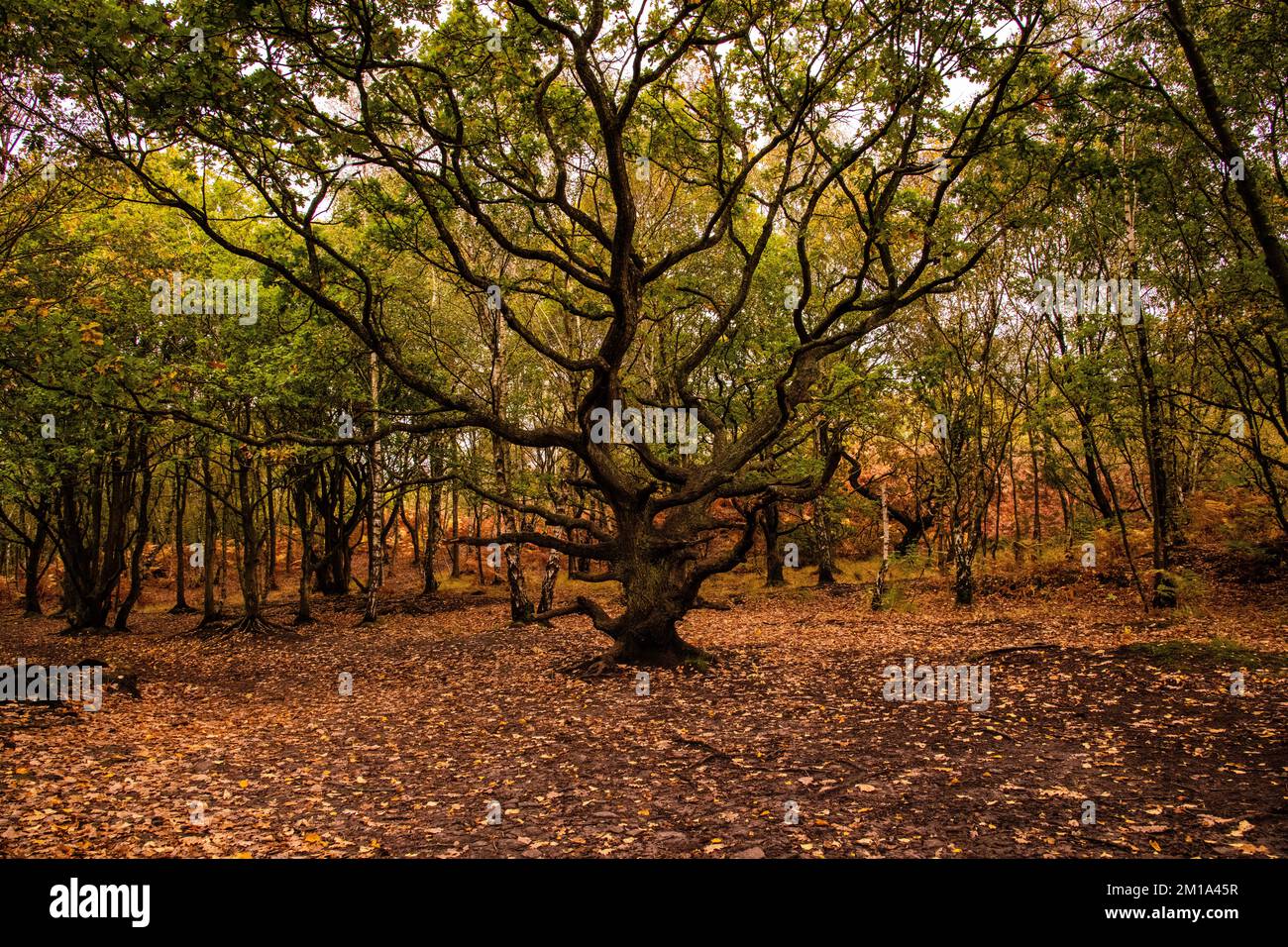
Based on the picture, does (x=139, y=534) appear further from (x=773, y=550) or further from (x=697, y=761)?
(x=697, y=761)

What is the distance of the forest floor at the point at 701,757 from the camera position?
5.68 meters

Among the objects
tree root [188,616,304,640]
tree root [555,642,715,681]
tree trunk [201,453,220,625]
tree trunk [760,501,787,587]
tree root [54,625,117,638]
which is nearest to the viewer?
tree root [555,642,715,681]

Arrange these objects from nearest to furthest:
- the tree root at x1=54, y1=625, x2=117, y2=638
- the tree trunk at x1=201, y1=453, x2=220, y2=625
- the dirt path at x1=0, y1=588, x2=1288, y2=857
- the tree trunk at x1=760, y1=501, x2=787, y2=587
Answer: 1. the dirt path at x1=0, y1=588, x2=1288, y2=857
2. the tree root at x1=54, y1=625, x2=117, y2=638
3. the tree trunk at x1=201, y1=453, x2=220, y2=625
4. the tree trunk at x1=760, y1=501, x2=787, y2=587

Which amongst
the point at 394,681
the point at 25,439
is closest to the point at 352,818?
the point at 394,681

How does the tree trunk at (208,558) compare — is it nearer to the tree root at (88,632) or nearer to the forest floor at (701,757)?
the tree root at (88,632)

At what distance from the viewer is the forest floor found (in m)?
5.68

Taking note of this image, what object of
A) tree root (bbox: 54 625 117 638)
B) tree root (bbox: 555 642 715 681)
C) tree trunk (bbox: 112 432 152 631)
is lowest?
tree root (bbox: 54 625 117 638)

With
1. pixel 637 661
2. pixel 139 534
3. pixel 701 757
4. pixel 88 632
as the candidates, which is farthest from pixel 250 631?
pixel 701 757

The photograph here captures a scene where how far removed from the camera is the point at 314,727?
10.4 metres

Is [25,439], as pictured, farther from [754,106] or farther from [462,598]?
[754,106]

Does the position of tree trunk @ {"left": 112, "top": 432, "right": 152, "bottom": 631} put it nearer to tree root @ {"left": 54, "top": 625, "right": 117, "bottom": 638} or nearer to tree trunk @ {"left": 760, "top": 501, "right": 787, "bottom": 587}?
tree root @ {"left": 54, "top": 625, "right": 117, "bottom": 638}

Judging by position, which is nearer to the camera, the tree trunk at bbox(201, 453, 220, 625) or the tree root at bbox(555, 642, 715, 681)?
the tree root at bbox(555, 642, 715, 681)

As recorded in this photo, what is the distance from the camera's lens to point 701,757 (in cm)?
812

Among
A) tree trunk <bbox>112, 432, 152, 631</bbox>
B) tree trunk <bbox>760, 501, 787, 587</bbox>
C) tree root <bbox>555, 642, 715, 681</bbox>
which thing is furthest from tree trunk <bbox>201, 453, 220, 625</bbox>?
tree trunk <bbox>760, 501, 787, 587</bbox>
